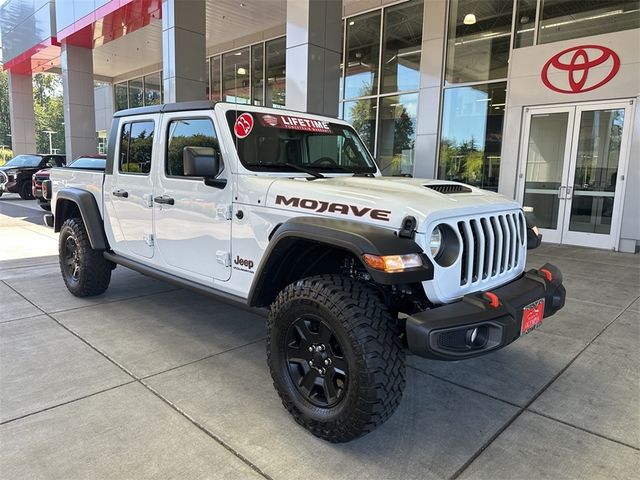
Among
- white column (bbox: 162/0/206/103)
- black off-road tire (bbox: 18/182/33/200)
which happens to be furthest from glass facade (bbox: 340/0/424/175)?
black off-road tire (bbox: 18/182/33/200)

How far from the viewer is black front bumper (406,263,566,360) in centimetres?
212

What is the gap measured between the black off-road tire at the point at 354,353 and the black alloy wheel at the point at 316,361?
3 centimetres

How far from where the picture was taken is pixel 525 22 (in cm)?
987

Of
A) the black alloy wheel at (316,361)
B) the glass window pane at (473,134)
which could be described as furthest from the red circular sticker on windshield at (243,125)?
the glass window pane at (473,134)

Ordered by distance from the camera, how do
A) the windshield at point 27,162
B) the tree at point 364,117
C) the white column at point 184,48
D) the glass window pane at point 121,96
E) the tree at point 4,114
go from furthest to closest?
1. the tree at point 4,114
2. the glass window pane at point 121,96
3. the windshield at point 27,162
4. the tree at point 364,117
5. the white column at point 184,48

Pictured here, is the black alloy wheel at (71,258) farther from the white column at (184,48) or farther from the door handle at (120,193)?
the white column at (184,48)

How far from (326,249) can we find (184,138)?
1648 mm

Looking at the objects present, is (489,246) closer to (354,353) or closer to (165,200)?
(354,353)

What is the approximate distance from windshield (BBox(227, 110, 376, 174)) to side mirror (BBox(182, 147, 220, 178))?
25cm

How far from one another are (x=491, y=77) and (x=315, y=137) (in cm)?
813

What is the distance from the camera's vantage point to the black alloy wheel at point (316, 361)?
2.42m

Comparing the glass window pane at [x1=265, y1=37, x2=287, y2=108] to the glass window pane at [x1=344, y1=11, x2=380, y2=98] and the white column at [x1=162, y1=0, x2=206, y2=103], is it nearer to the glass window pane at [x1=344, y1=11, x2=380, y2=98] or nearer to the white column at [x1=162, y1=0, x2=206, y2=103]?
the glass window pane at [x1=344, y1=11, x2=380, y2=98]

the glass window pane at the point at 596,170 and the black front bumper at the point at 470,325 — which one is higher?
the glass window pane at the point at 596,170

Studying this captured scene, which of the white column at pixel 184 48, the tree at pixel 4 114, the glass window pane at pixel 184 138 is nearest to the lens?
the glass window pane at pixel 184 138
